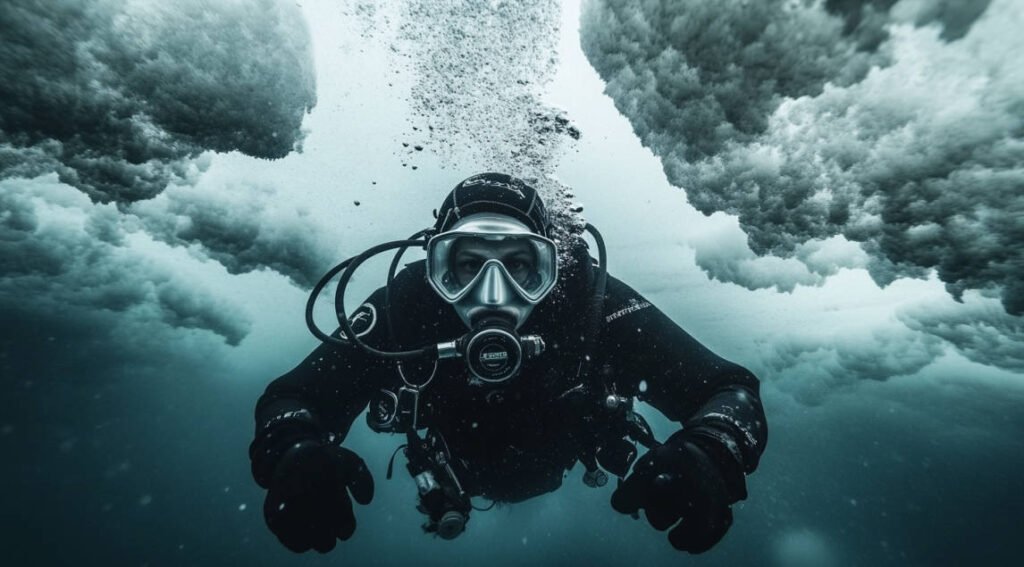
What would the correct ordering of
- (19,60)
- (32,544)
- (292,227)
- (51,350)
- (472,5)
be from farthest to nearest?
(32,544), (51,350), (292,227), (19,60), (472,5)

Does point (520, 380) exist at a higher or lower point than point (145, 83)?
lower

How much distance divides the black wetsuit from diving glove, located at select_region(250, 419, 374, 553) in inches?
24.5

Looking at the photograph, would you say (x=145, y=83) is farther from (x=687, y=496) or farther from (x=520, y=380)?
(x=687, y=496)

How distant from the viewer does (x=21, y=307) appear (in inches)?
803

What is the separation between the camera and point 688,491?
2.01m

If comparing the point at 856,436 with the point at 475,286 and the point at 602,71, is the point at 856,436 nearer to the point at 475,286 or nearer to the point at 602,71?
the point at 602,71

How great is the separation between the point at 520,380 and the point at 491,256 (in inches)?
40.6

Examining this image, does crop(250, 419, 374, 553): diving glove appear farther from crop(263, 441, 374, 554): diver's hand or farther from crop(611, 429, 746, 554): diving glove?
crop(611, 429, 746, 554): diving glove

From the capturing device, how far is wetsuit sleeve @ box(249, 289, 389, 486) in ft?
8.57

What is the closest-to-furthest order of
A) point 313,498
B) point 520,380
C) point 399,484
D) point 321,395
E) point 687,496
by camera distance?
point 687,496 < point 313,498 < point 321,395 < point 520,380 < point 399,484

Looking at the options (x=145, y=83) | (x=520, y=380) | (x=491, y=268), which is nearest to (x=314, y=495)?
(x=520, y=380)

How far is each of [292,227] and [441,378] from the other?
43.0 ft

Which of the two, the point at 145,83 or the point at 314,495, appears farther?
the point at 145,83

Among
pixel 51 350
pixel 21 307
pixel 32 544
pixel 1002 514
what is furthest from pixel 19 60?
pixel 32 544
